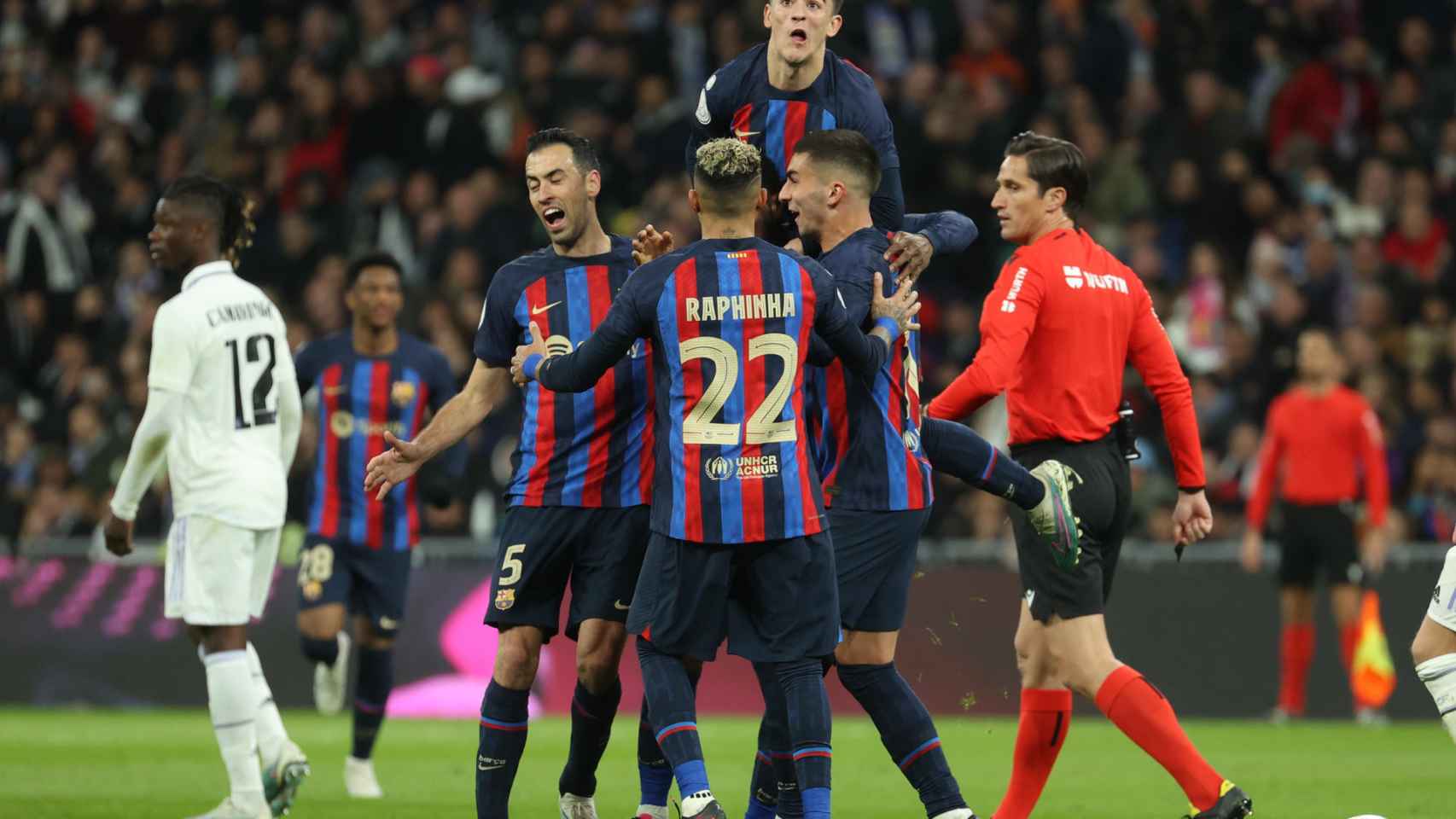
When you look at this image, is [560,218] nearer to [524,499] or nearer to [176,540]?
[524,499]

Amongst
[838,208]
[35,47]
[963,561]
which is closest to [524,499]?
[838,208]

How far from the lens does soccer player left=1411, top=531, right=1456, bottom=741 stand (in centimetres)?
677

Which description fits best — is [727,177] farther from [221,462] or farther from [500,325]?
[221,462]

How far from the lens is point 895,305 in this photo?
22.1ft

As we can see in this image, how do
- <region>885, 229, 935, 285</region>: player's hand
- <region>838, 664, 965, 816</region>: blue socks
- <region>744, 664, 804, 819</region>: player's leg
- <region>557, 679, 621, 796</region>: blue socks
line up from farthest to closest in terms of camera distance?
<region>557, 679, 621, 796</region>: blue socks → <region>885, 229, 935, 285</region>: player's hand → <region>838, 664, 965, 816</region>: blue socks → <region>744, 664, 804, 819</region>: player's leg

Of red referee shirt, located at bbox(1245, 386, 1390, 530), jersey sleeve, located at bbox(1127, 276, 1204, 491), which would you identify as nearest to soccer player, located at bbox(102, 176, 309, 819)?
jersey sleeve, located at bbox(1127, 276, 1204, 491)

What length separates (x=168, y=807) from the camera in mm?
8680

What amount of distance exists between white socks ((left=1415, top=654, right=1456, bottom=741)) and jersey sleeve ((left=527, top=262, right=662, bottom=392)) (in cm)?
282

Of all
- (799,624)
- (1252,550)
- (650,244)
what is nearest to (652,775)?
(799,624)

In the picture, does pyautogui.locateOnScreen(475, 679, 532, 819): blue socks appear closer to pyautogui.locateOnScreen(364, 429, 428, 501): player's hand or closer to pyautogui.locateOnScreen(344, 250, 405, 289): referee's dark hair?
pyautogui.locateOnScreen(364, 429, 428, 501): player's hand

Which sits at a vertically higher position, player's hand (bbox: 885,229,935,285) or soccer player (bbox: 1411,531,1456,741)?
player's hand (bbox: 885,229,935,285)

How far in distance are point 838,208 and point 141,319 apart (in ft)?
38.1

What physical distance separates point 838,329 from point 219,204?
2.75 meters

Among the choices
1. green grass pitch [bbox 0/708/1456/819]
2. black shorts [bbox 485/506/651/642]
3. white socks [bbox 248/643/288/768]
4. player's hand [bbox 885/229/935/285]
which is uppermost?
player's hand [bbox 885/229/935/285]
